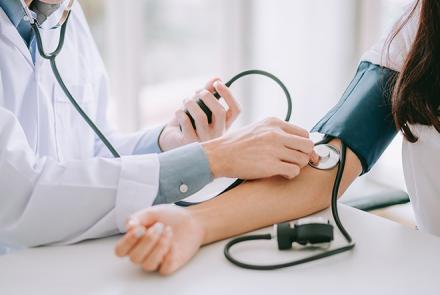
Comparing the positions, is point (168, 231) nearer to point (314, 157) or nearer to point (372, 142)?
point (314, 157)

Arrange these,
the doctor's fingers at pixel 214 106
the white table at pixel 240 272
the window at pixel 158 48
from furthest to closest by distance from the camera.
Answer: the window at pixel 158 48
the doctor's fingers at pixel 214 106
the white table at pixel 240 272

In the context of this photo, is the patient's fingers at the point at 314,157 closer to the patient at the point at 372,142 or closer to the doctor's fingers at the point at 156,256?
the patient at the point at 372,142

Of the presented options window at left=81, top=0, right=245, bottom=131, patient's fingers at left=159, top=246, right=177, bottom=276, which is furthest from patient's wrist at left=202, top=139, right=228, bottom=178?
window at left=81, top=0, right=245, bottom=131

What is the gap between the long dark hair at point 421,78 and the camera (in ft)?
3.67

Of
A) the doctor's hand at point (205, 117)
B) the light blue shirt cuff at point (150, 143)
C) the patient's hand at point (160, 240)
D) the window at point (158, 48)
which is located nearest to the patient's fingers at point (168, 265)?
the patient's hand at point (160, 240)

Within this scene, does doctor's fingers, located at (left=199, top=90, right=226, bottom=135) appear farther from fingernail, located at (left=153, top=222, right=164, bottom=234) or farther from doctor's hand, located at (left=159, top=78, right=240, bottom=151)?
fingernail, located at (left=153, top=222, right=164, bottom=234)

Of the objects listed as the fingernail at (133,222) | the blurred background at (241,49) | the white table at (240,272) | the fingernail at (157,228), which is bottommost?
the blurred background at (241,49)

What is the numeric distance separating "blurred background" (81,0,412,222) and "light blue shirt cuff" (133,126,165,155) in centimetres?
120

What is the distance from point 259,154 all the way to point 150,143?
46 cm

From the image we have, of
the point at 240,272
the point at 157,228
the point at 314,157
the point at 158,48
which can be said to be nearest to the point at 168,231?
the point at 157,228

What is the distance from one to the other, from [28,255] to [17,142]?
0.63ft

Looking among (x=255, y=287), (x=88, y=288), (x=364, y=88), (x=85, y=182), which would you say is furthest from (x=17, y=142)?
(x=364, y=88)

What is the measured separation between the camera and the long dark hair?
1119 millimetres

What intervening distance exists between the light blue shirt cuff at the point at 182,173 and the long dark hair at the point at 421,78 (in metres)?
0.38
